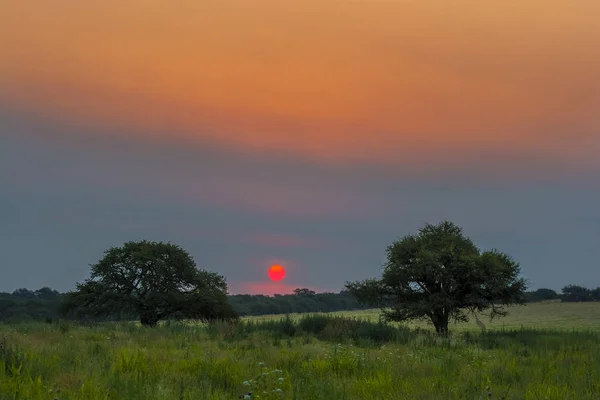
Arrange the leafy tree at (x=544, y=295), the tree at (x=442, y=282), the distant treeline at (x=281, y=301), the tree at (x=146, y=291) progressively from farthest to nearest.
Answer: the leafy tree at (x=544, y=295) < the distant treeline at (x=281, y=301) < the tree at (x=146, y=291) < the tree at (x=442, y=282)

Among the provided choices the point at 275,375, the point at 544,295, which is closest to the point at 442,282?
the point at 275,375

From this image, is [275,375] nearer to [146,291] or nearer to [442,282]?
[442,282]

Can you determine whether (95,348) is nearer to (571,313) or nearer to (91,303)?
(91,303)

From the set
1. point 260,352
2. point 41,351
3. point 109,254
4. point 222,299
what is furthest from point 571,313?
point 41,351

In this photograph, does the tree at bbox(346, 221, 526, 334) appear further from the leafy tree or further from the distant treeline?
the leafy tree

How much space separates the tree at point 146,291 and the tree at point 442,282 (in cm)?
1635

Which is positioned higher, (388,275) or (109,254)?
(109,254)

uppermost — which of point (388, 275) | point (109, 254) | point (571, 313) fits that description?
point (109, 254)

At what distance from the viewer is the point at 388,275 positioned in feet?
120

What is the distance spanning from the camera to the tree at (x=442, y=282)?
3388cm

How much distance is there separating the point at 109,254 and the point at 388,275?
28.6 meters

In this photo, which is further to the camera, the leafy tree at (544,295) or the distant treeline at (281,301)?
the leafy tree at (544,295)

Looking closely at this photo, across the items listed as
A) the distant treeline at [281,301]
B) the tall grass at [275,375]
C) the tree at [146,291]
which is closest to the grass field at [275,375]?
the tall grass at [275,375]

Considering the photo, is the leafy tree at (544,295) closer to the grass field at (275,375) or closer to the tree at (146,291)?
the tree at (146,291)
